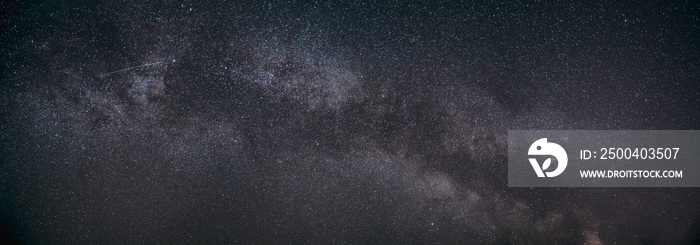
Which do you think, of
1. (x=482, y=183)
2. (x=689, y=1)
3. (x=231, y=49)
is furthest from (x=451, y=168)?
(x=689, y=1)

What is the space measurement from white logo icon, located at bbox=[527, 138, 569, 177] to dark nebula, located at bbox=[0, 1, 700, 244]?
184 mm

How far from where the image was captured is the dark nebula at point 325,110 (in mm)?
2531

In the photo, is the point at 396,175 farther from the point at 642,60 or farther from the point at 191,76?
the point at 642,60

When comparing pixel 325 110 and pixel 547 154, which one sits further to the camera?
pixel 547 154

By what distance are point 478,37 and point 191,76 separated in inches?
112

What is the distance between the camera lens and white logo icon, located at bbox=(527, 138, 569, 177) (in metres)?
2.69

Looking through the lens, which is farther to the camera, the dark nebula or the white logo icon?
the white logo icon

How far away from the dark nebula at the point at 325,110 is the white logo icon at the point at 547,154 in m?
0.18

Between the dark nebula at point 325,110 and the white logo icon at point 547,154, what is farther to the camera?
the white logo icon at point 547,154

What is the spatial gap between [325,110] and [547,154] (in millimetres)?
2336

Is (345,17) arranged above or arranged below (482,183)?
above

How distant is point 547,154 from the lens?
2.69 m

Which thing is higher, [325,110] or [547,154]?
[325,110]

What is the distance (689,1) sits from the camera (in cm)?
260
